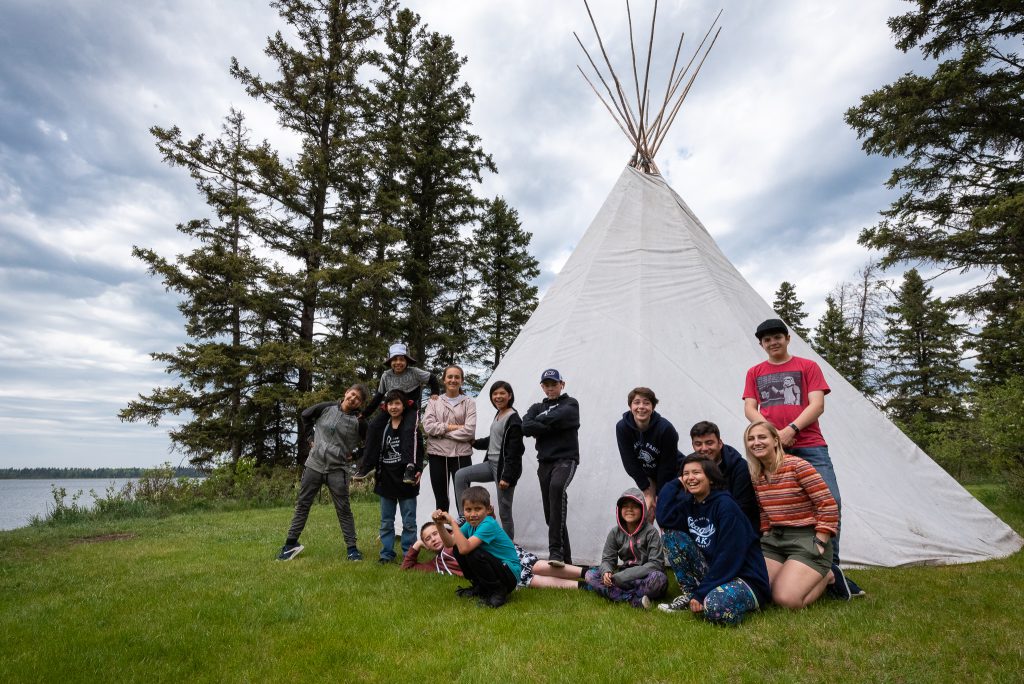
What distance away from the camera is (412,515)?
482 cm

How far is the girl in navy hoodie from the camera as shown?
2904 millimetres

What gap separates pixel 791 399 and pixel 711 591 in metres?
1.49

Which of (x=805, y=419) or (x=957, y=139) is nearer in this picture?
(x=805, y=419)

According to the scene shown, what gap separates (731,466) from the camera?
343 cm

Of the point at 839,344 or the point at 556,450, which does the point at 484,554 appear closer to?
the point at 556,450

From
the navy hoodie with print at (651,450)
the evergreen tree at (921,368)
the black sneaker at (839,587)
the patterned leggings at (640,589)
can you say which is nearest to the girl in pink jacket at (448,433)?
the navy hoodie with print at (651,450)

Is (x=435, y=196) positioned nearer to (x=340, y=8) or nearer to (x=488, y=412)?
(x=340, y=8)

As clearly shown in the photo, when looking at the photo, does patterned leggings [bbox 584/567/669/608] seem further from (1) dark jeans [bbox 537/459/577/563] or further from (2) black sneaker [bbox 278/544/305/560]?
(2) black sneaker [bbox 278/544/305/560]

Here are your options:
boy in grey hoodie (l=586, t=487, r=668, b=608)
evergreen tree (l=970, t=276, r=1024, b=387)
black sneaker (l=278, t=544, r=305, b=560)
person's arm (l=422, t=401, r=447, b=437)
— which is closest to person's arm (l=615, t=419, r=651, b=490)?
boy in grey hoodie (l=586, t=487, r=668, b=608)

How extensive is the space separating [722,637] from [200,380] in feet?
42.7

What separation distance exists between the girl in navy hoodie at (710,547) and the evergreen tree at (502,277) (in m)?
15.3

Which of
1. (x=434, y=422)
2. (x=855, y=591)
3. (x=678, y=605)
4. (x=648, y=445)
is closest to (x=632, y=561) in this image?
(x=678, y=605)

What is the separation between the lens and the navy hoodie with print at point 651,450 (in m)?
3.90

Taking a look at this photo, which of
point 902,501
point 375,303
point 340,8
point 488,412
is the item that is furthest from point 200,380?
point 902,501
